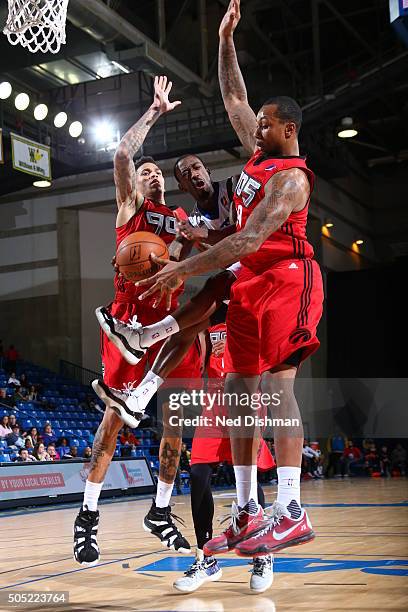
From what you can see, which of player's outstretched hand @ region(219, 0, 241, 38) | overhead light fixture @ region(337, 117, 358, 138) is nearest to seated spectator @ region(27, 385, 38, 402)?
overhead light fixture @ region(337, 117, 358, 138)

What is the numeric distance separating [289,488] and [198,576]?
1.11 m

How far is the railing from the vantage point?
21062mm

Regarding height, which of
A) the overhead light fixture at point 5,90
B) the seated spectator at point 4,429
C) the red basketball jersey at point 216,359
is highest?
the overhead light fixture at point 5,90

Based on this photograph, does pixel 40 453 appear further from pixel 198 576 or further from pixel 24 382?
pixel 198 576

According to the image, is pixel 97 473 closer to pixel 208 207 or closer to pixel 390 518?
pixel 208 207

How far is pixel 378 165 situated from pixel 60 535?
19.0 meters

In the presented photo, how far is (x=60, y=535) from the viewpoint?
824cm

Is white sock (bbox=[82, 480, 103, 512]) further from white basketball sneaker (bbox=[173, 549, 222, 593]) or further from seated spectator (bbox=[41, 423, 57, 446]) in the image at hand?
seated spectator (bbox=[41, 423, 57, 446])

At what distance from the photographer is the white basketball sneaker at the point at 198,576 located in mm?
4520

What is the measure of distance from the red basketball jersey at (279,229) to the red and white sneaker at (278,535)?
1.20 m

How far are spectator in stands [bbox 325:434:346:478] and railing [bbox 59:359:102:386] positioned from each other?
6.38 meters

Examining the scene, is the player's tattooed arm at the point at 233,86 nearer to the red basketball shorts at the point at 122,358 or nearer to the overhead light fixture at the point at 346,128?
the red basketball shorts at the point at 122,358

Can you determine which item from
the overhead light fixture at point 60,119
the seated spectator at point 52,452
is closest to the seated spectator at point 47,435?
the seated spectator at point 52,452

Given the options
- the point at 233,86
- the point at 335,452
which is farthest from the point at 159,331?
the point at 335,452
